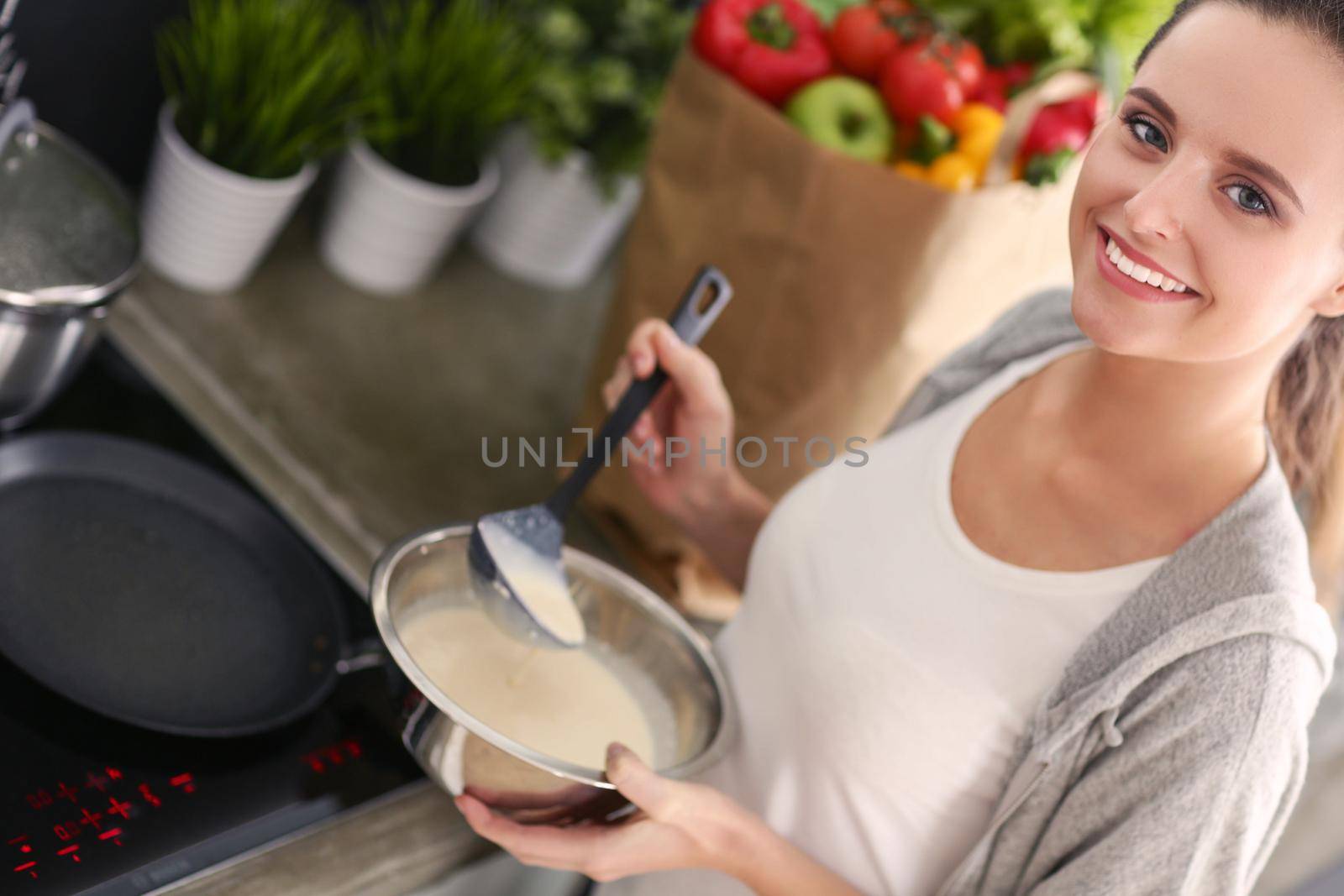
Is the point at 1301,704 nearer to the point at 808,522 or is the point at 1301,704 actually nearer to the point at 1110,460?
the point at 1110,460

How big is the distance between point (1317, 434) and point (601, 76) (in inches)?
30.5

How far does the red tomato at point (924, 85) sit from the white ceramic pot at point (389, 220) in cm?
42

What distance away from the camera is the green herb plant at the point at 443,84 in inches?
48.4

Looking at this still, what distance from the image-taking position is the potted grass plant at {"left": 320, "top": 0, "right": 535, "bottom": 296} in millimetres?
1232

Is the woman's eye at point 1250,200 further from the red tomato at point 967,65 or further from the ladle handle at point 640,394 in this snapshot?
the red tomato at point 967,65

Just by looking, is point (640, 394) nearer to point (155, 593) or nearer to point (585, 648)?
point (585, 648)

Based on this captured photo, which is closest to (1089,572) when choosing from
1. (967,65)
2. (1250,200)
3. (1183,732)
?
(1183,732)

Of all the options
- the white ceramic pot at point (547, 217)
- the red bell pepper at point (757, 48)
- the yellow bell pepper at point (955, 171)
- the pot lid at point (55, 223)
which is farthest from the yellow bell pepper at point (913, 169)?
the pot lid at point (55, 223)

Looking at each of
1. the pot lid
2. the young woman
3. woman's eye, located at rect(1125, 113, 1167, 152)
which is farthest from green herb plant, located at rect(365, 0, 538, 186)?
woman's eye, located at rect(1125, 113, 1167, 152)

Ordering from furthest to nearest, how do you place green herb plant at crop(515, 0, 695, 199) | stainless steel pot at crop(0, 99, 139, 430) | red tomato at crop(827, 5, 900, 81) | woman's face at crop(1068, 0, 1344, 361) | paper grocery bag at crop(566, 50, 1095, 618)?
green herb plant at crop(515, 0, 695, 199), red tomato at crop(827, 5, 900, 81), paper grocery bag at crop(566, 50, 1095, 618), stainless steel pot at crop(0, 99, 139, 430), woman's face at crop(1068, 0, 1344, 361)

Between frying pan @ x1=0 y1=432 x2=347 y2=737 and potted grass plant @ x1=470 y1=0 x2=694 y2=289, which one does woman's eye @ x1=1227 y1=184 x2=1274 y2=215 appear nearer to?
frying pan @ x1=0 y1=432 x2=347 y2=737

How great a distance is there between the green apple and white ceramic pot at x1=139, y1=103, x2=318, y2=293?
1.46ft

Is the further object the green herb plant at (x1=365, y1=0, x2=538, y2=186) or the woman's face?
the green herb plant at (x1=365, y1=0, x2=538, y2=186)

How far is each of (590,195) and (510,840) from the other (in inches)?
33.7
